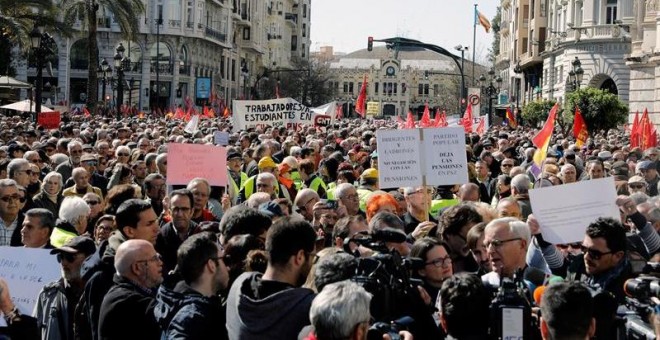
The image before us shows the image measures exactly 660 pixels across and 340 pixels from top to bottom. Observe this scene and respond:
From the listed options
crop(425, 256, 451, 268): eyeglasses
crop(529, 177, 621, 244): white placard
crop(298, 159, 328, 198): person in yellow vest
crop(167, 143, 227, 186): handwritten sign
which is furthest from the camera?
crop(298, 159, 328, 198): person in yellow vest

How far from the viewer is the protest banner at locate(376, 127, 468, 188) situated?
10.6 meters

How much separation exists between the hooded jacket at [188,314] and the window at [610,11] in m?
53.8

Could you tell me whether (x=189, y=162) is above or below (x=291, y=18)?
below

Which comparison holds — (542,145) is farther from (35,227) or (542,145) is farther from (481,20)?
(481,20)

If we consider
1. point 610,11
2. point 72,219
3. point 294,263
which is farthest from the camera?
point 610,11

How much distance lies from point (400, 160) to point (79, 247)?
4.30 meters

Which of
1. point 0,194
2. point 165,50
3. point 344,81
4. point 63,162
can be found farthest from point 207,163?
point 344,81

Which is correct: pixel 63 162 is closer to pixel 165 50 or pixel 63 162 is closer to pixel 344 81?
pixel 165 50

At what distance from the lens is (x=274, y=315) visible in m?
5.23

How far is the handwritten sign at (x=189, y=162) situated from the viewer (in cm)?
1172

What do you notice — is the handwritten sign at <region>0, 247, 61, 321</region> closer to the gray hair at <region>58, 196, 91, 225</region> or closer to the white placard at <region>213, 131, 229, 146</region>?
the gray hair at <region>58, 196, 91, 225</region>

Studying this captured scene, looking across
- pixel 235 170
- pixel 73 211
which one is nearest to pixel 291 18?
pixel 235 170

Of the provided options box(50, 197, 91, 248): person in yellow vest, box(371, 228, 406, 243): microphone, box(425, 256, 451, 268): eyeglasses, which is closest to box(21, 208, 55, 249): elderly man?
box(50, 197, 91, 248): person in yellow vest

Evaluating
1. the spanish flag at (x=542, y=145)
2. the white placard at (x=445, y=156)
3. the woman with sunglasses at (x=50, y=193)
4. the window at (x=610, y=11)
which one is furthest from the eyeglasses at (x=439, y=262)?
the window at (x=610, y=11)
